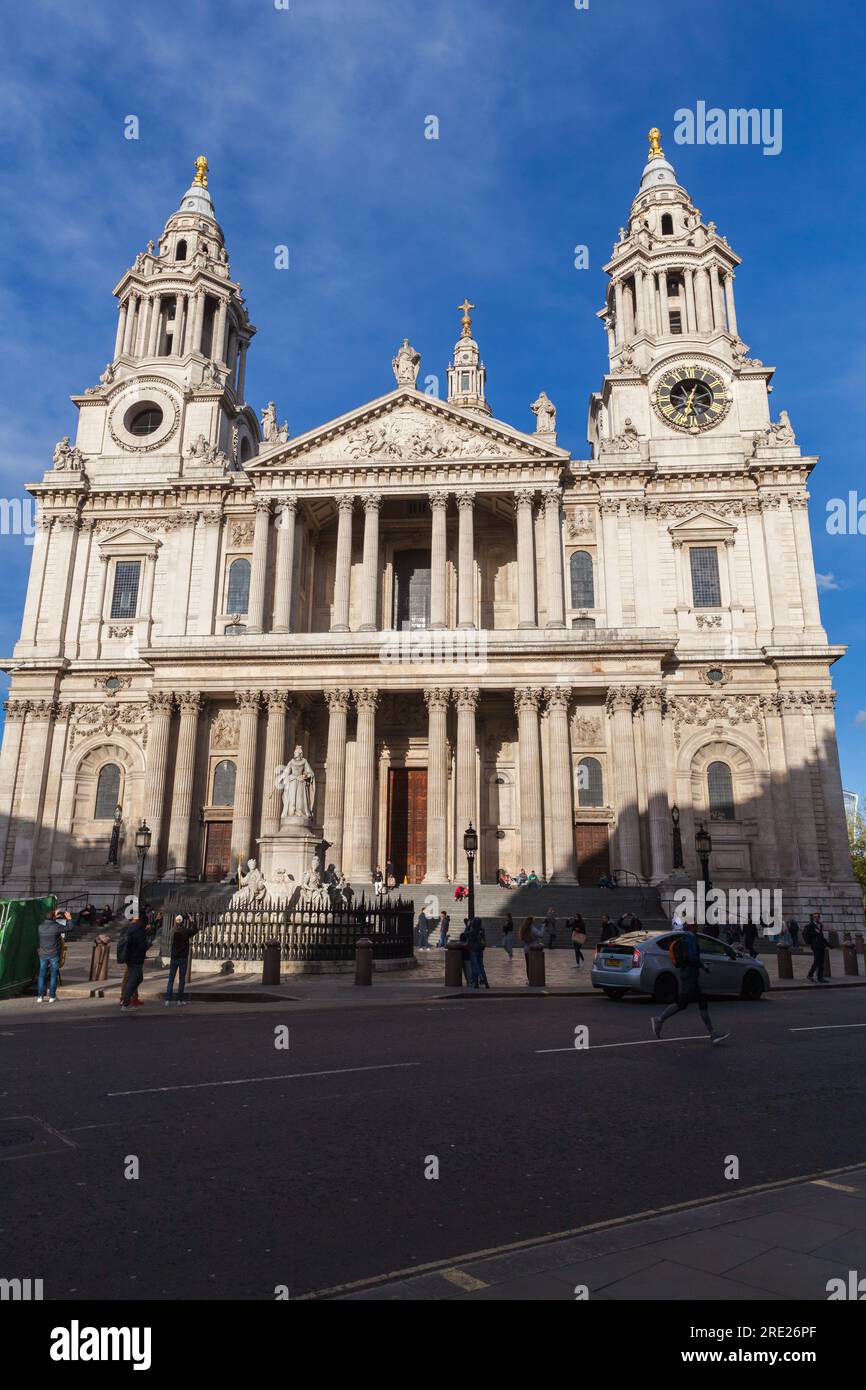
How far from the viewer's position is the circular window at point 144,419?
47781mm

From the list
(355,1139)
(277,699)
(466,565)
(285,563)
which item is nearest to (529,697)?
(466,565)

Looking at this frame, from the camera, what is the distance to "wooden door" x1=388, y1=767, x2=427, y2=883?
40.2 meters

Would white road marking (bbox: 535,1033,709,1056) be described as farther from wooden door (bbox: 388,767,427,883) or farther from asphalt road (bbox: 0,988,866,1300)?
wooden door (bbox: 388,767,427,883)

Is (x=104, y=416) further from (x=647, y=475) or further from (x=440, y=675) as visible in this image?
(x=647, y=475)

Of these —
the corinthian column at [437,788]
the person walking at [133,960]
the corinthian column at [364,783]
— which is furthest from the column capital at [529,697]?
the person walking at [133,960]

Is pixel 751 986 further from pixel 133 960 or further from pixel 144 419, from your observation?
pixel 144 419

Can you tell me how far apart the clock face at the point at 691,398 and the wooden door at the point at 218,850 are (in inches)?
1174

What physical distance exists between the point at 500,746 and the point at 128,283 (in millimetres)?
34970

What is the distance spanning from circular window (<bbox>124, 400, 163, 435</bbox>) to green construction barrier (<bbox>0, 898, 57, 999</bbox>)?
35033 mm

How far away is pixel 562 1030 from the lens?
1281 cm

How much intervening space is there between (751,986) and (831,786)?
2171 cm

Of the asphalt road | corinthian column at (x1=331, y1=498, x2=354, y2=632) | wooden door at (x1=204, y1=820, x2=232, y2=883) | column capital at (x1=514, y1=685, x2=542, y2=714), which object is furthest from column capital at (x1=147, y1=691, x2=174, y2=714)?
the asphalt road

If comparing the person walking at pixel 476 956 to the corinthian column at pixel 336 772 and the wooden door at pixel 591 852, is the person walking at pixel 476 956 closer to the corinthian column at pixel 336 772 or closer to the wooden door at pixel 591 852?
the corinthian column at pixel 336 772
